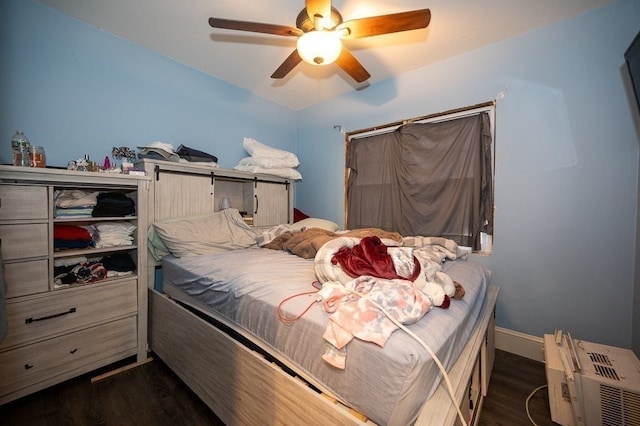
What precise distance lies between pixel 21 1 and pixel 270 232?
2.43 m

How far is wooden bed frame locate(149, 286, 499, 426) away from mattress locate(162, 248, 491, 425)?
4 centimetres

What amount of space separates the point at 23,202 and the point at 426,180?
3.00m

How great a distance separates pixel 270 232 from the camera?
232cm

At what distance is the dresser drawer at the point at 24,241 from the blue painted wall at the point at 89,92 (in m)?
0.67

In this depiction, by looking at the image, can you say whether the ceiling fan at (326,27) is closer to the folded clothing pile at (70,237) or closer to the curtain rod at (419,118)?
the curtain rod at (419,118)

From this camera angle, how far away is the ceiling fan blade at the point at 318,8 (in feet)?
4.22

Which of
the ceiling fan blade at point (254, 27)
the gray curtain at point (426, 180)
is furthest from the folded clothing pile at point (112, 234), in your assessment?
the gray curtain at point (426, 180)

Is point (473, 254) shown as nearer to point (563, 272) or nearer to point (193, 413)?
point (563, 272)

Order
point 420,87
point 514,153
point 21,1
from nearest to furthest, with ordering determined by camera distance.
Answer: point 21,1 < point 514,153 < point 420,87

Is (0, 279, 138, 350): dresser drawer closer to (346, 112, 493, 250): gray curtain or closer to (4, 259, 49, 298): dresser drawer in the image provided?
(4, 259, 49, 298): dresser drawer

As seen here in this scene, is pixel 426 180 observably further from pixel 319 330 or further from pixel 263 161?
pixel 319 330

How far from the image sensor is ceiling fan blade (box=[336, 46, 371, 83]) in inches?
67.7

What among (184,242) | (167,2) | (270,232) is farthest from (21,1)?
(270,232)

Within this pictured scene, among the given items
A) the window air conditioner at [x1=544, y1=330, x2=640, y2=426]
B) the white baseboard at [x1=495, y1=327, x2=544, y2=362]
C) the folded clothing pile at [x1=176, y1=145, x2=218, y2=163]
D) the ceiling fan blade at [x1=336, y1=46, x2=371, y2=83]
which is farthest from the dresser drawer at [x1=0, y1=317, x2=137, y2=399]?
the white baseboard at [x1=495, y1=327, x2=544, y2=362]
